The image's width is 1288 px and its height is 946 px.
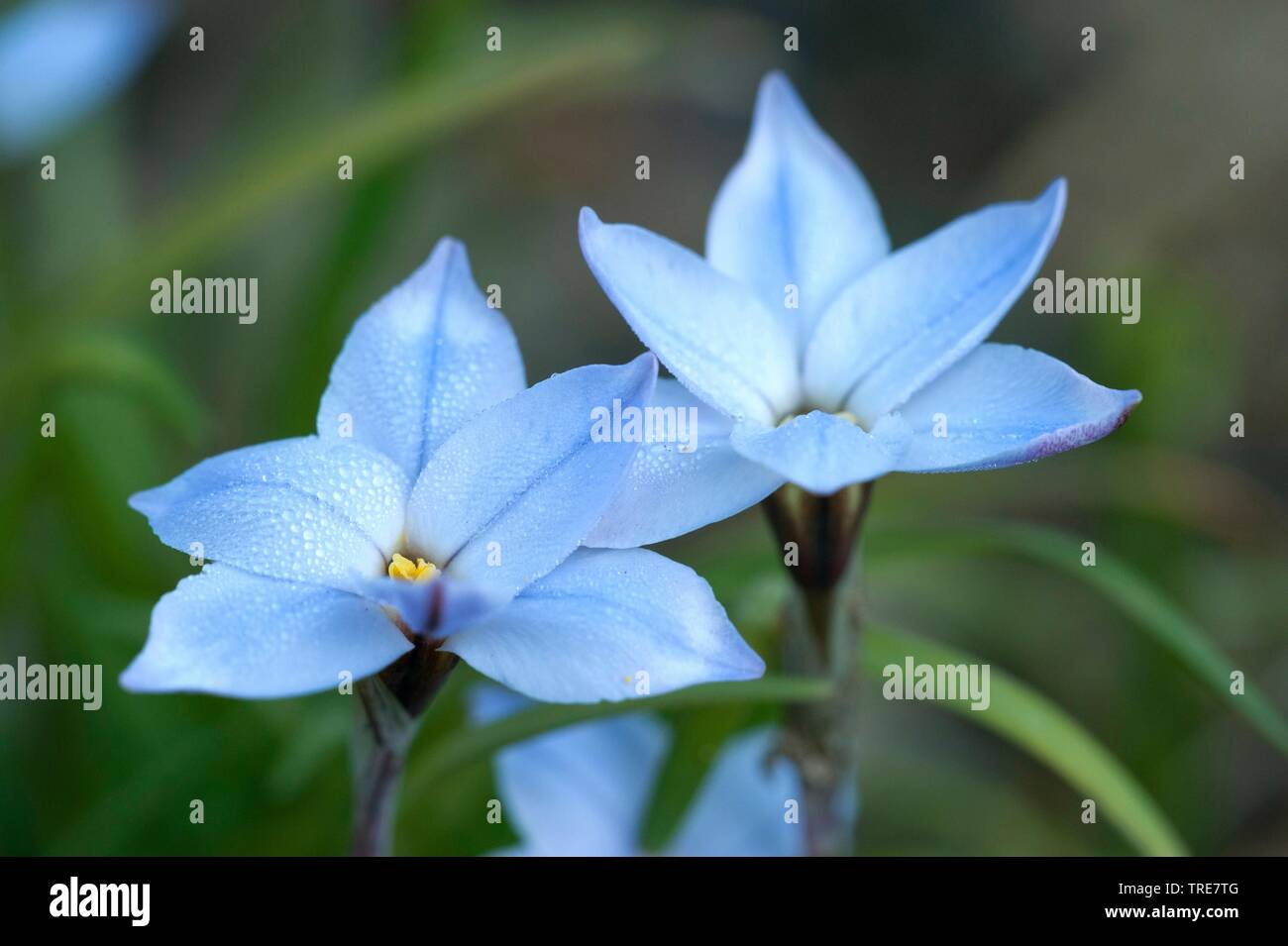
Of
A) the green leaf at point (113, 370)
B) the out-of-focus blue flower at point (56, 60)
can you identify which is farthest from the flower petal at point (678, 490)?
the out-of-focus blue flower at point (56, 60)

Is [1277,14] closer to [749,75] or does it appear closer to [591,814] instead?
[749,75]

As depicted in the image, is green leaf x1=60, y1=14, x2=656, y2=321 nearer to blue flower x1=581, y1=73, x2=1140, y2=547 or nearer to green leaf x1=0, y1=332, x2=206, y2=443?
green leaf x1=0, y1=332, x2=206, y2=443

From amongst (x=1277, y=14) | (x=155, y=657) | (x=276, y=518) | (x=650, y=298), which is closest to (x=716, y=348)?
(x=650, y=298)

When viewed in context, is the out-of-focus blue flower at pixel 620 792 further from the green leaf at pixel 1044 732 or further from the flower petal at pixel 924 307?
the flower petal at pixel 924 307

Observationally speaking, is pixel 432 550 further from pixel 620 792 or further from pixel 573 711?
pixel 620 792

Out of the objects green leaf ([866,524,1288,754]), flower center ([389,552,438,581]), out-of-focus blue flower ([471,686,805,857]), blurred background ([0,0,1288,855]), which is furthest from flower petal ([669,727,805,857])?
flower center ([389,552,438,581])

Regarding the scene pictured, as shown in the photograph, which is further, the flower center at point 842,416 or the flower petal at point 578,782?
the flower petal at point 578,782
